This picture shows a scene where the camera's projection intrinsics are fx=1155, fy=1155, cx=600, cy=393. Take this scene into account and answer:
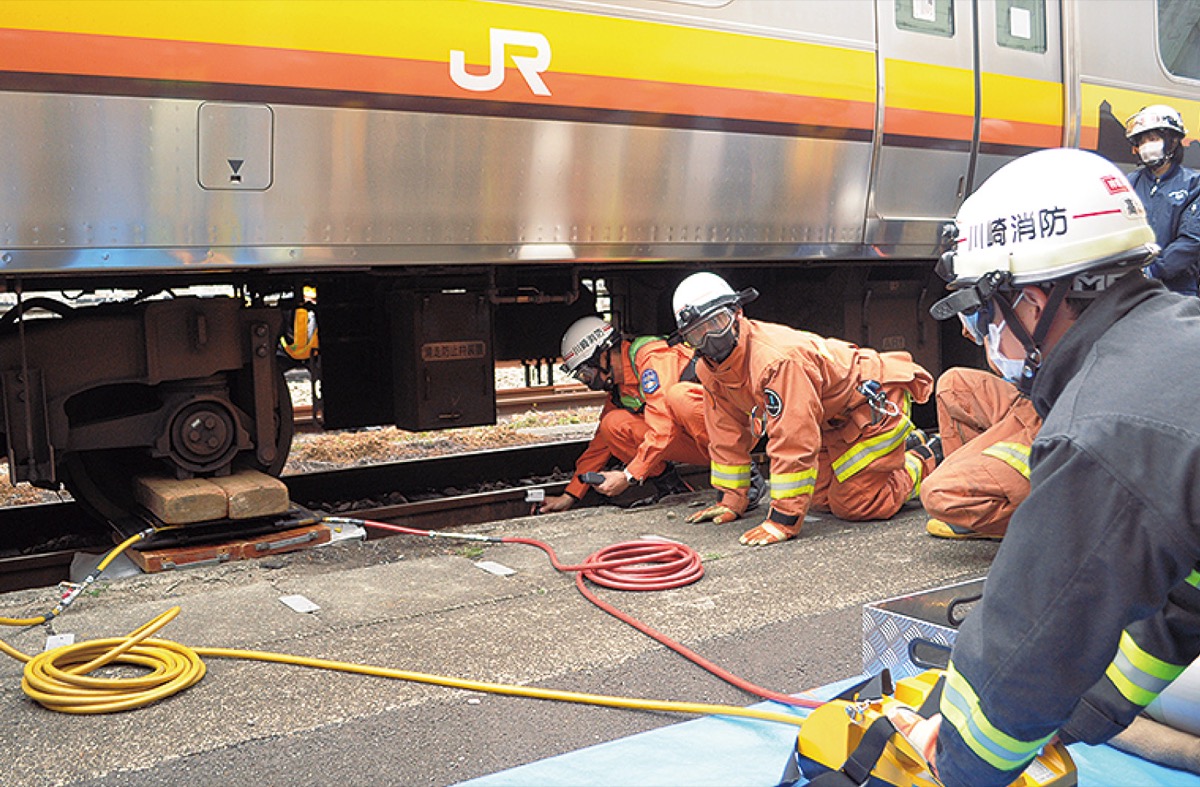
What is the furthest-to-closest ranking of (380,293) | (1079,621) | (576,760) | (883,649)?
(380,293)
(883,649)
(576,760)
(1079,621)

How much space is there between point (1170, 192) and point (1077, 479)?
17.6 ft

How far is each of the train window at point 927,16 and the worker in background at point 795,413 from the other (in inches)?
70.7

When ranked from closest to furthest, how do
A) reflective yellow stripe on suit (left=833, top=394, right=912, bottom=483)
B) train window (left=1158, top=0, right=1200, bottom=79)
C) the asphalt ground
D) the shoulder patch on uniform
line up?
the asphalt ground, the shoulder patch on uniform, reflective yellow stripe on suit (left=833, top=394, right=912, bottom=483), train window (left=1158, top=0, right=1200, bottom=79)

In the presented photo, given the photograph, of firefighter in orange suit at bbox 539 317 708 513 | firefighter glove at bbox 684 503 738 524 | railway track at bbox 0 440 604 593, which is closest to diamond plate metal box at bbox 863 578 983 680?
firefighter glove at bbox 684 503 738 524

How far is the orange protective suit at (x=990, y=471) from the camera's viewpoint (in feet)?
14.8

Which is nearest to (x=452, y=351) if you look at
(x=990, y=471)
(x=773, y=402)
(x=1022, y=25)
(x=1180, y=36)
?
(x=773, y=402)

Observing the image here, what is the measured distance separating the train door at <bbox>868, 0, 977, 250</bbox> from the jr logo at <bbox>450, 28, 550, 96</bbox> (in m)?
2.01

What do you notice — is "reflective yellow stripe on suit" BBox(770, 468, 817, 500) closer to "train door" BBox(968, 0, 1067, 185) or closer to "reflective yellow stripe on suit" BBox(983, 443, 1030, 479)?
"reflective yellow stripe on suit" BBox(983, 443, 1030, 479)

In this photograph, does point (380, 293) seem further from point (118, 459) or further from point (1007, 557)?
point (1007, 557)

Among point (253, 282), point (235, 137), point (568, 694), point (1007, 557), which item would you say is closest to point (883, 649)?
point (568, 694)

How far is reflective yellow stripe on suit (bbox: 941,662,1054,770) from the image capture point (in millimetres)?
1778

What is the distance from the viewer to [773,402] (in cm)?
493

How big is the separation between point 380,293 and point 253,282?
71 centimetres

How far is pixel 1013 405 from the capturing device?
486cm
